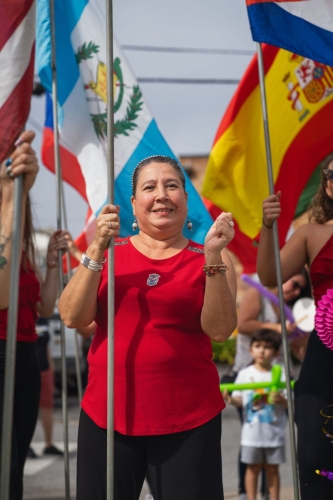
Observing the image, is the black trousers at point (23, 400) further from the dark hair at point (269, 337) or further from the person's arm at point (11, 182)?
the dark hair at point (269, 337)

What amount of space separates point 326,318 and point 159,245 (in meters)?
0.74

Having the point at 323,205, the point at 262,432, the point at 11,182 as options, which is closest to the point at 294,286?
the point at 262,432

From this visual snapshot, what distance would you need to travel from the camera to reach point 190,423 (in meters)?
3.11

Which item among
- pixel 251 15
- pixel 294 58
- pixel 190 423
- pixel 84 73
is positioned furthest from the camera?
pixel 294 58

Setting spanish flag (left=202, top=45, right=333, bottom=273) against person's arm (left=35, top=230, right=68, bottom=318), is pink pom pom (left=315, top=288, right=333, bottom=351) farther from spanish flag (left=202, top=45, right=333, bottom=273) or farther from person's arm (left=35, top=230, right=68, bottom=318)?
spanish flag (left=202, top=45, right=333, bottom=273)

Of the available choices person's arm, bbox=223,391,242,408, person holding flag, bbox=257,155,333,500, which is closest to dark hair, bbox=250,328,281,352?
person's arm, bbox=223,391,242,408

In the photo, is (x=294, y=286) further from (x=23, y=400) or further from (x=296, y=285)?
(x=23, y=400)

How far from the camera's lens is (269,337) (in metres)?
6.14

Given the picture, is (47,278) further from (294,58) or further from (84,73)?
(294,58)

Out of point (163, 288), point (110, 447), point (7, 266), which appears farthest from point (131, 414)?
point (7, 266)

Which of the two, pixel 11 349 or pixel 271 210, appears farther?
pixel 271 210

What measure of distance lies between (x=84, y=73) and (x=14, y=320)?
9.86 feet

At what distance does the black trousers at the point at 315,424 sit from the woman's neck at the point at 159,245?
0.85 metres

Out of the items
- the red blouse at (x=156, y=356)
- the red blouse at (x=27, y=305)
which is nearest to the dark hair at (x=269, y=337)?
the red blouse at (x=27, y=305)
